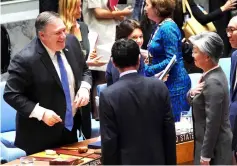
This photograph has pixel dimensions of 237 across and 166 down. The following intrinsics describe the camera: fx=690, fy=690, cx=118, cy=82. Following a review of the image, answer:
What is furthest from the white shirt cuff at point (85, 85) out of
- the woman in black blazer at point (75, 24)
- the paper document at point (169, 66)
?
the woman in black blazer at point (75, 24)

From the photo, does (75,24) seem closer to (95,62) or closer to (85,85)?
(95,62)

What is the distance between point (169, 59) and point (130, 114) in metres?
1.47

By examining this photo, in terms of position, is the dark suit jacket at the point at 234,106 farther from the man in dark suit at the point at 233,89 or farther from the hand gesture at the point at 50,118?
the hand gesture at the point at 50,118

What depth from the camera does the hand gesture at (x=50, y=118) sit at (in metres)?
4.69

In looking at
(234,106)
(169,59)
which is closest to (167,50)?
(169,59)

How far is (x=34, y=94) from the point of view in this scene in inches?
190

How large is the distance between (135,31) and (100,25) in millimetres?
1564

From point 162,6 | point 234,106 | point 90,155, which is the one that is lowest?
point 90,155

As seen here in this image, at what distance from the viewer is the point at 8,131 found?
6.27m

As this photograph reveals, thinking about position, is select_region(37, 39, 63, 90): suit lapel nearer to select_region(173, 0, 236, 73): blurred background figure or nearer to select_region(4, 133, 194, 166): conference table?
select_region(4, 133, 194, 166): conference table

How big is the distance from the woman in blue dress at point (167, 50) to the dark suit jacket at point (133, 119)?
1340 millimetres

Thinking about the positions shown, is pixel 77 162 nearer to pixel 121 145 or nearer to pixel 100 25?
pixel 121 145

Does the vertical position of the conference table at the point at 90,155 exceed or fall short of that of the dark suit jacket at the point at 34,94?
it falls short

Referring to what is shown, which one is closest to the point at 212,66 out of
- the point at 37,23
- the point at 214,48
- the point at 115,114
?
the point at 214,48
